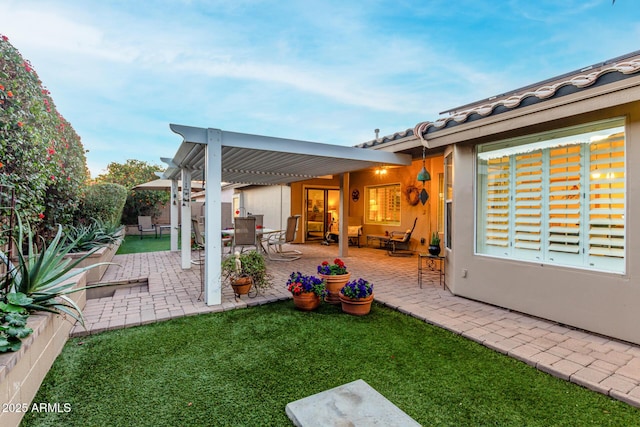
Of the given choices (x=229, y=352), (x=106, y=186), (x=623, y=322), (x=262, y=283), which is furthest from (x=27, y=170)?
(x=623, y=322)

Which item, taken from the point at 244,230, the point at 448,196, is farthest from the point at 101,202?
the point at 448,196

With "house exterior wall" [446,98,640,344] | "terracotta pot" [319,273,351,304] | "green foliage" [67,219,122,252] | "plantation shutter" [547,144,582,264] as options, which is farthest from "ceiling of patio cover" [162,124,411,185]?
"plantation shutter" [547,144,582,264]

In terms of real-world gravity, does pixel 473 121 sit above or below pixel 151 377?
above

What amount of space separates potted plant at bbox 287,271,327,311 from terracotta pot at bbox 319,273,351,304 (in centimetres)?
29

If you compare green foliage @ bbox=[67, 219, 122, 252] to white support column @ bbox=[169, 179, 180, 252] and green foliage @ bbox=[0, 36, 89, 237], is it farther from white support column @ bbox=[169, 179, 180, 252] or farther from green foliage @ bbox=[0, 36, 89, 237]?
white support column @ bbox=[169, 179, 180, 252]

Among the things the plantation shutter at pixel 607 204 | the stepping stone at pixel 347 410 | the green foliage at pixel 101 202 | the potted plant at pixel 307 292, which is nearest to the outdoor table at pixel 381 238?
the potted plant at pixel 307 292

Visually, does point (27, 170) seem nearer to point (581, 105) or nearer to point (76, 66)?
point (76, 66)

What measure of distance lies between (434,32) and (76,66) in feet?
32.4

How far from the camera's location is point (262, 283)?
4652mm

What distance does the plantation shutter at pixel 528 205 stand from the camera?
3807 mm

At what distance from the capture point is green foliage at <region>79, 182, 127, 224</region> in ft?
28.0

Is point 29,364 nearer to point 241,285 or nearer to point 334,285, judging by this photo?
point 241,285

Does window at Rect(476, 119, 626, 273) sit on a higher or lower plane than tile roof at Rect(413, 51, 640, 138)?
lower

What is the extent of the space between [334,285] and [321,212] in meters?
7.82
